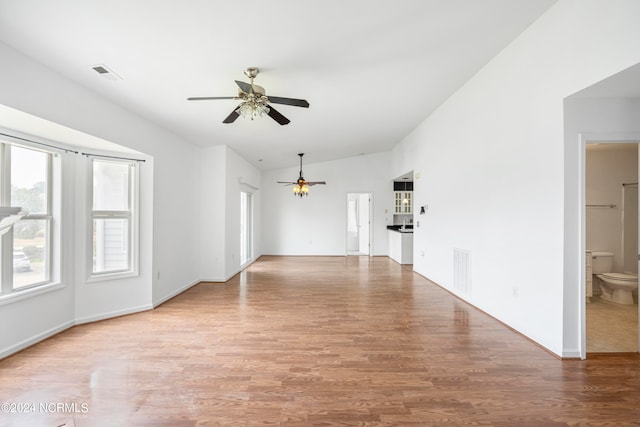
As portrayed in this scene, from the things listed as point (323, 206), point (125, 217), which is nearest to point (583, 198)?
point (125, 217)

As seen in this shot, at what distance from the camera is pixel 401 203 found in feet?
31.4

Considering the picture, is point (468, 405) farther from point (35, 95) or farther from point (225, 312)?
point (35, 95)

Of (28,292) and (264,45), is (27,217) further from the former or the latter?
(264,45)

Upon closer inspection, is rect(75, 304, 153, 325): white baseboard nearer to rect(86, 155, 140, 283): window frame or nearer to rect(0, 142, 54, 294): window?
rect(86, 155, 140, 283): window frame

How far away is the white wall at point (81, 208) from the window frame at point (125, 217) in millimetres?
84

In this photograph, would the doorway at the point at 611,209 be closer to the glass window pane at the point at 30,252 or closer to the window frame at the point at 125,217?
the window frame at the point at 125,217

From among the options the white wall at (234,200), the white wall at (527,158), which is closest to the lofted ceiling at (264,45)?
the white wall at (527,158)

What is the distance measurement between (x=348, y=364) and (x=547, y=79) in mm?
3274

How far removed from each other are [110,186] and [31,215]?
91 centimetres

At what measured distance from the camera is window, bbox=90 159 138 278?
12.6 feet

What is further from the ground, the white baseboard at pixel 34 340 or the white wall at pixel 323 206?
the white wall at pixel 323 206

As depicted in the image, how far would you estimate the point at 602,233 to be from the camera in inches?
184

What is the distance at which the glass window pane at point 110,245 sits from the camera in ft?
12.7

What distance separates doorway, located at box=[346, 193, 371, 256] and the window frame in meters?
6.98
